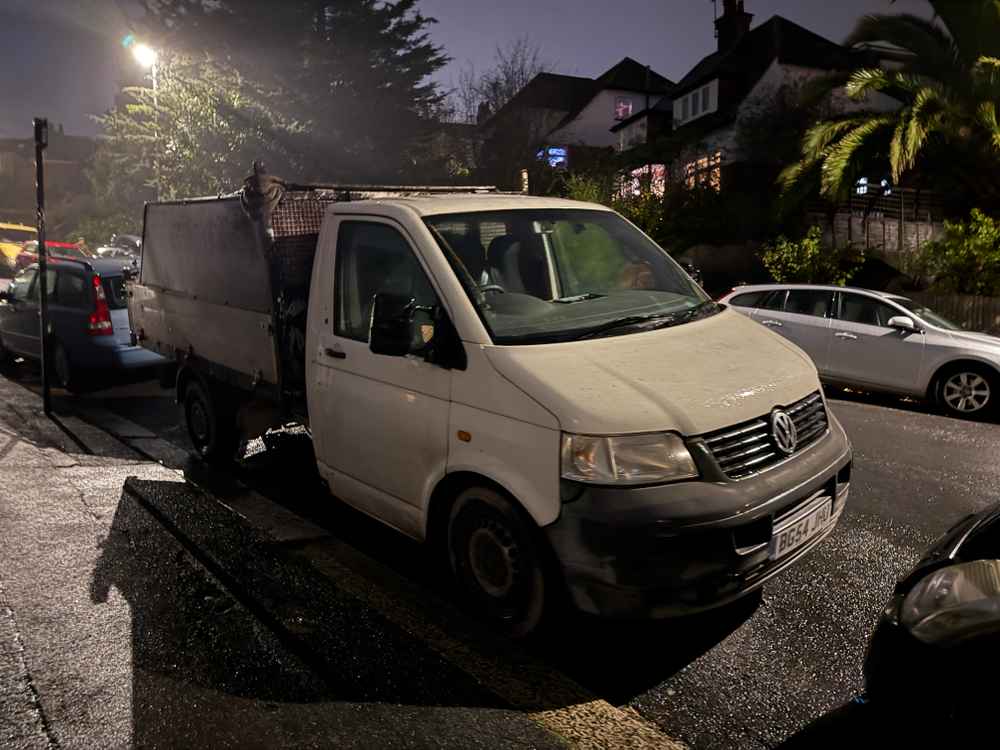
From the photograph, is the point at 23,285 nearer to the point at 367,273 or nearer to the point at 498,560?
the point at 367,273

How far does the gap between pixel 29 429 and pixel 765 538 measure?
7.24 m

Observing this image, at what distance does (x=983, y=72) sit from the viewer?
13609mm

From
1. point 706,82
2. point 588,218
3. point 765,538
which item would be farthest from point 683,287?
point 706,82

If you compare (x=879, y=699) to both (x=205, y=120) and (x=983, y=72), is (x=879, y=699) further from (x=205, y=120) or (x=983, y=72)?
(x=205, y=120)

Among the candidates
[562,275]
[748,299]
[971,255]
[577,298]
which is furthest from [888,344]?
[577,298]

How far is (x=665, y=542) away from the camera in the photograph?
2908 millimetres

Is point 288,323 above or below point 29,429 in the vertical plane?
above

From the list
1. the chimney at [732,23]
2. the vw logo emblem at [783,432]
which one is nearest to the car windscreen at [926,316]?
the vw logo emblem at [783,432]

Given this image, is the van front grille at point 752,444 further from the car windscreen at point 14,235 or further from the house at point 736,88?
the car windscreen at point 14,235

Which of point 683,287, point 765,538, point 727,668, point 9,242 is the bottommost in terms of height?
point 727,668

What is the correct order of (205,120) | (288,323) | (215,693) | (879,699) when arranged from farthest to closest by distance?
1. (205,120)
2. (288,323)
3. (215,693)
4. (879,699)

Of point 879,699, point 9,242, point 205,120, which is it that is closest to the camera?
point 879,699

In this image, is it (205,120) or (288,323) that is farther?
(205,120)

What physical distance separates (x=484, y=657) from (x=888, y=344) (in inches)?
285
